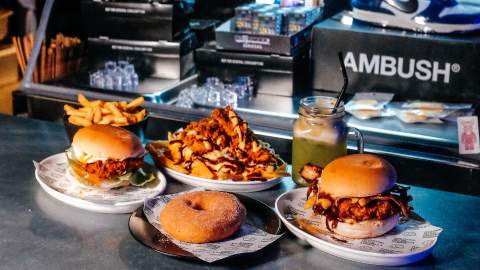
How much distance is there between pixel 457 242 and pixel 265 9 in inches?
68.9

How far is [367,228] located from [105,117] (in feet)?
3.13

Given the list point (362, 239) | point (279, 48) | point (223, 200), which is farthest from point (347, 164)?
point (279, 48)

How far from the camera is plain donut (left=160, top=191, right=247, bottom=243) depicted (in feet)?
5.64

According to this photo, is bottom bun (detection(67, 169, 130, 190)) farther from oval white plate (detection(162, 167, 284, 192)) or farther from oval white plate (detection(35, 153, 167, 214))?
oval white plate (detection(162, 167, 284, 192))

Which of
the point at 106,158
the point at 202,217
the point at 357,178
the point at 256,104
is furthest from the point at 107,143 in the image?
the point at 256,104

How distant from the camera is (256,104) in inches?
125

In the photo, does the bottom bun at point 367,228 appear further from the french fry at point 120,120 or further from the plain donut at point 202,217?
the french fry at point 120,120

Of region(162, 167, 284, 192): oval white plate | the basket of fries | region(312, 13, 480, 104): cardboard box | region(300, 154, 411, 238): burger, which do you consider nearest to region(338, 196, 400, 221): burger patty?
region(300, 154, 411, 238): burger

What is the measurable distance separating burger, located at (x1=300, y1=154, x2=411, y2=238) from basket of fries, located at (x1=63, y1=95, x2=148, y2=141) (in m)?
0.74

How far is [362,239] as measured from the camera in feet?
5.78

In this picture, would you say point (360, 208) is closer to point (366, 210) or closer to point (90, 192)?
point (366, 210)

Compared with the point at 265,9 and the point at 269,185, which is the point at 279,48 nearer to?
the point at 265,9

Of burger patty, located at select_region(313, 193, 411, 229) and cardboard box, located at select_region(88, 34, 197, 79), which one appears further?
cardboard box, located at select_region(88, 34, 197, 79)

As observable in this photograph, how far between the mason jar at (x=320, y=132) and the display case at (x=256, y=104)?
28.3 inches
